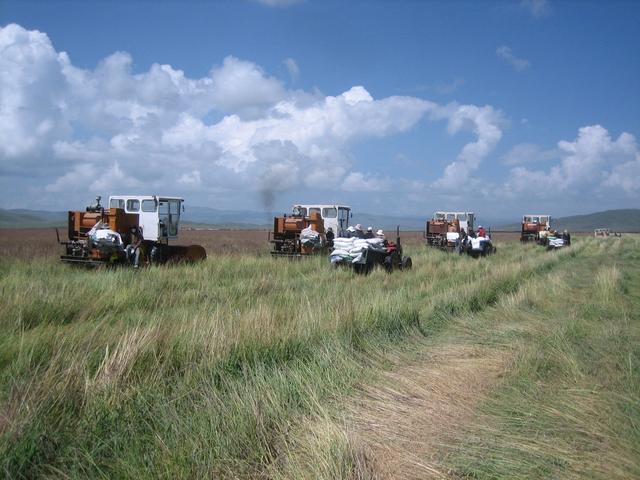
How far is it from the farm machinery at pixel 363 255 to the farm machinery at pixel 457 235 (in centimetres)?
958

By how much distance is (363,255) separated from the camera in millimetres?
14453

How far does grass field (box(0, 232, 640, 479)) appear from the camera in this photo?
10.6 ft

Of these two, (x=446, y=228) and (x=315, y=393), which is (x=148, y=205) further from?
(x=446, y=228)

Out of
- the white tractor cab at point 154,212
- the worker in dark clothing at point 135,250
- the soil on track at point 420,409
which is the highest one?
the white tractor cab at point 154,212

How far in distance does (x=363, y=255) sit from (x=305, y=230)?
17.6 feet

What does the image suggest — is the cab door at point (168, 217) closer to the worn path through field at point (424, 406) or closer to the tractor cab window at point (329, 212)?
the tractor cab window at point (329, 212)

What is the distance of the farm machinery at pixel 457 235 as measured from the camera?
24.1 metres

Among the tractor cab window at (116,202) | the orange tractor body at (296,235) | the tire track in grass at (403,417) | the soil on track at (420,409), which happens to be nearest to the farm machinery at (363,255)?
the orange tractor body at (296,235)

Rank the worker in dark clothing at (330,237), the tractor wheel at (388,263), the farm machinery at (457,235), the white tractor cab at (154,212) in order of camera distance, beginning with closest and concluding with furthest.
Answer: the tractor wheel at (388,263)
the white tractor cab at (154,212)
the worker in dark clothing at (330,237)
the farm machinery at (457,235)

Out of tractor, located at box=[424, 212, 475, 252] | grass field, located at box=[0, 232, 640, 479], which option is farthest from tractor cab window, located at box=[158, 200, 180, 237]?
tractor, located at box=[424, 212, 475, 252]

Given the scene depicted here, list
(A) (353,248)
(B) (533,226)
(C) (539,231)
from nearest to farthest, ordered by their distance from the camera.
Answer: (A) (353,248) → (C) (539,231) → (B) (533,226)

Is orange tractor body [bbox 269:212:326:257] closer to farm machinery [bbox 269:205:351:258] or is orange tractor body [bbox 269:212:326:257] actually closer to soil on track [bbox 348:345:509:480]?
farm machinery [bbox 269:205:351:258]

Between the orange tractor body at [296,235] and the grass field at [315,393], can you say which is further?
the orange tractor body at [296,235]

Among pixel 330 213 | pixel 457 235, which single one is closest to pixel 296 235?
pixel 330 213
